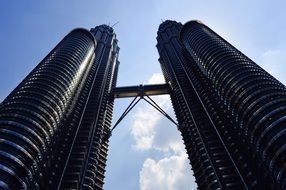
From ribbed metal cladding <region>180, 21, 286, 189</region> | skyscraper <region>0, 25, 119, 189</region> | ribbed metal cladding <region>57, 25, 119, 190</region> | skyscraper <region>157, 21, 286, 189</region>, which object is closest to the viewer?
ribbed metal cladding <region>180, 21, 286, 189</region>

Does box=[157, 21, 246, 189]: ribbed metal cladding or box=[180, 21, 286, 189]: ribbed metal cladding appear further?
box=[157, 21, 246, 189]: ribbed metal cladding

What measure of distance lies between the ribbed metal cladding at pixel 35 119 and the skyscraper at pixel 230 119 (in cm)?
3780

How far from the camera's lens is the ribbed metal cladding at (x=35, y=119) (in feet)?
206

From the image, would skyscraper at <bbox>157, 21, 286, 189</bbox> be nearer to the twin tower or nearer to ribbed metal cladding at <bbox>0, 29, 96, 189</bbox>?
the twin tower

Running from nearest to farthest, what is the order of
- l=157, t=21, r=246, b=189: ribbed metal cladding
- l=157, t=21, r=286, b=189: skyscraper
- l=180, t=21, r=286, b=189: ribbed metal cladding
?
l=180, t=21, r=286, b=189: ribbed metal cladding, l=157, t=21, r=286, b=189: skyscraper, l=157, t=21, r=246, b=189: ribbed metal cladding

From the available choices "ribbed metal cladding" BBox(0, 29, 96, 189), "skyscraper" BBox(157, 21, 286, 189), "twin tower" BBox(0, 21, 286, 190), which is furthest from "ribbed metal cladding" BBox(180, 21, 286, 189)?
"ribbed metal cladding" BBox(0, 29, 96, 189)

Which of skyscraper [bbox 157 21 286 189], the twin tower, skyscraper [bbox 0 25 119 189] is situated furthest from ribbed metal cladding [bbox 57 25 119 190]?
skyscraper [bbox 157 21 286 189]

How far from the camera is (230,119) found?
9319 cm

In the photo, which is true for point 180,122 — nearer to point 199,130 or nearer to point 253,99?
point 199,130

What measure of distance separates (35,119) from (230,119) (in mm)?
51209

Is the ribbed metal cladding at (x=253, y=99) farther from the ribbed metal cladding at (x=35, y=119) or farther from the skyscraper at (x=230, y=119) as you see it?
the ribbed metal cladding at (x=35, y=119)

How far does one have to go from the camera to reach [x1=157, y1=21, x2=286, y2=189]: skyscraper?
68.9m

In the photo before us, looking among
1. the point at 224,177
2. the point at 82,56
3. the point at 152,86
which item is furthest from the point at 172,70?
the point at 224,177

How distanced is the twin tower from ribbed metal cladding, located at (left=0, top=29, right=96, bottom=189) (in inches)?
7.6
